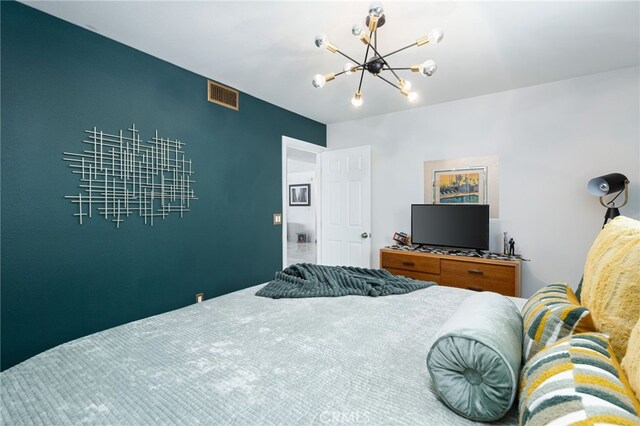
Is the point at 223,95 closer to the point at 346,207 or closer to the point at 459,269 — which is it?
the point at 346,207

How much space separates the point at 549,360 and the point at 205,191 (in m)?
2.85

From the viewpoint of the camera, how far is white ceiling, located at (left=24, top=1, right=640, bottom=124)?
1.90 metres

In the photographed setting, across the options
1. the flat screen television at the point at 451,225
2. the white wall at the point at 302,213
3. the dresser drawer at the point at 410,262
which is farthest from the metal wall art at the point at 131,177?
the white wall at the point at 302,213

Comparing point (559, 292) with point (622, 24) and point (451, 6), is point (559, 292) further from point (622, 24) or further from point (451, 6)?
point (622, 24)

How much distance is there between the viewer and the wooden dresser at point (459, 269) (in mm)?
2930

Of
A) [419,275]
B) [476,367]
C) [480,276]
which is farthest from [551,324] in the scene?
[419,275]

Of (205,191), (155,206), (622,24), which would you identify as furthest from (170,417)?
(622,24)

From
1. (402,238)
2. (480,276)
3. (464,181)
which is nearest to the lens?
(480,276)

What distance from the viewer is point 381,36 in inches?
86.6

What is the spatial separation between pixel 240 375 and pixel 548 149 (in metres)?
3.56

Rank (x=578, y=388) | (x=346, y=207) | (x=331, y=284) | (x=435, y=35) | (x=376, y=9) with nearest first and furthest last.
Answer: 1. (x=578, y=388)
2. (x=376, y=9)
3. (x=435, y=35)
4. (x=331, y=284)
5. (x=346, y=207)

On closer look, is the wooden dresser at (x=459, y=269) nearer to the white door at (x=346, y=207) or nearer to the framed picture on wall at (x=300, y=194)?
the white door at (x=346, y=207)

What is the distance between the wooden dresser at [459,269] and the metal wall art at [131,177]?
2410 mm

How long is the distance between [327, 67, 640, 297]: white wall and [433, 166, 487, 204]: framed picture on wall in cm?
18
